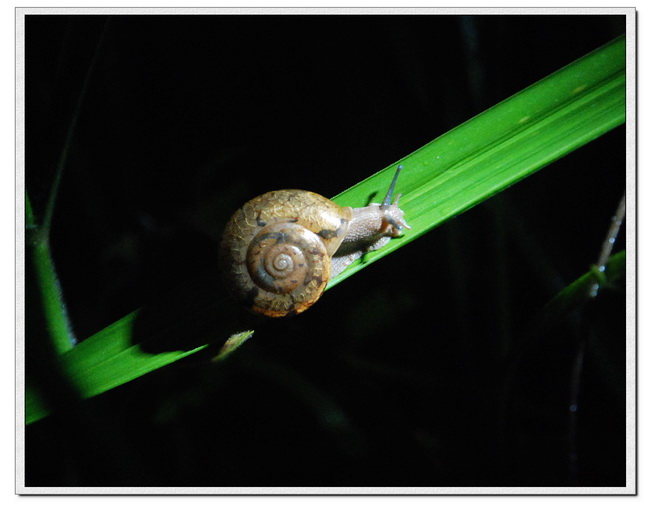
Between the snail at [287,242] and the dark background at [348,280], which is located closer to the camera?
the snail at [287,242]

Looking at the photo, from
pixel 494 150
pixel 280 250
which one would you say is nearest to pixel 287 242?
pixel 280 250

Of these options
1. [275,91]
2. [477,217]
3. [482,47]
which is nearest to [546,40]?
[482,47]

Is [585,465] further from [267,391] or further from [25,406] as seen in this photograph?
[25,406]

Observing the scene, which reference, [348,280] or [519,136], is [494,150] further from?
[348,280]

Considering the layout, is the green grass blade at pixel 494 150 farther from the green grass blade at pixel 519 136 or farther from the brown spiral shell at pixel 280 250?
the brown spiral shell at pixel 280 250

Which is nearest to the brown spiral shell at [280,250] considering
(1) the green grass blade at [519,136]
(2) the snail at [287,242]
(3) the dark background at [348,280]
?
(2) the snail at [287,242]
